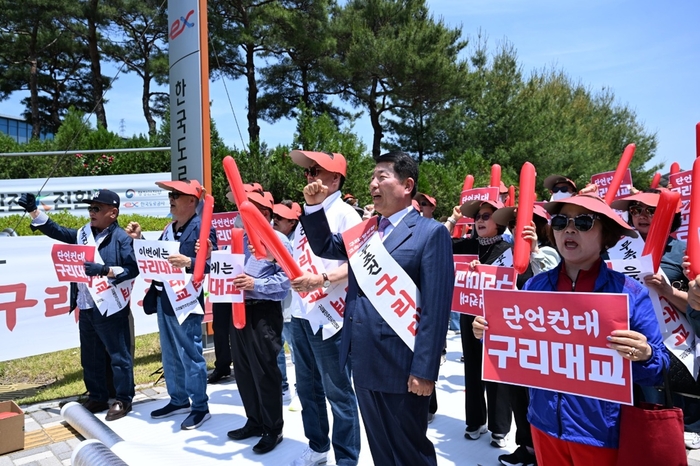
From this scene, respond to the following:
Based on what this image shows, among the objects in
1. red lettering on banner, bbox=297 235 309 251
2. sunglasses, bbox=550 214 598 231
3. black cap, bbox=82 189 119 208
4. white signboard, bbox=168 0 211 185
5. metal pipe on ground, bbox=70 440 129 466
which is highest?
white signboard, bbox=168 0 211 185

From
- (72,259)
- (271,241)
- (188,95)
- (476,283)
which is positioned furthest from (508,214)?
(188,95)

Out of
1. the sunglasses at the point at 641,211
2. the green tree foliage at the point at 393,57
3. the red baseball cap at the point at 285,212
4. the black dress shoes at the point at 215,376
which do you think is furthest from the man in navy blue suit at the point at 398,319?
the green tree foliage at the point at 393,57

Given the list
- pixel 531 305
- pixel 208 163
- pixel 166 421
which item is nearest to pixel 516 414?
pixel 531 305

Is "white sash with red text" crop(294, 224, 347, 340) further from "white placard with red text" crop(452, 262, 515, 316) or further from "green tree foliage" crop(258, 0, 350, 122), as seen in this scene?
"green tree foliage" crop(258, 0, 350, 122)

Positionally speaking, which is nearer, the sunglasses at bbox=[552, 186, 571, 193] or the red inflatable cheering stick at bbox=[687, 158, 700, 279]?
the red inflatable cheering stick at bbox=[687, 158, 700, 279]

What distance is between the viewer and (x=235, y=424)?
458 centimetres

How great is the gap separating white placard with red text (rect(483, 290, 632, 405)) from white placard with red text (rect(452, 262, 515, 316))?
1455mm

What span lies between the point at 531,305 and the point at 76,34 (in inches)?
927

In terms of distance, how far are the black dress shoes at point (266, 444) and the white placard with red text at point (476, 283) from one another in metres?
1.69

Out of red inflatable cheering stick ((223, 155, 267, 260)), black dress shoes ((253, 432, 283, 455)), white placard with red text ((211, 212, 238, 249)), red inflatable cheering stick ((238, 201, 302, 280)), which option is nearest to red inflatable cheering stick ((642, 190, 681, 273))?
red inflatable cheering stick ((238, 201, 302, 280))

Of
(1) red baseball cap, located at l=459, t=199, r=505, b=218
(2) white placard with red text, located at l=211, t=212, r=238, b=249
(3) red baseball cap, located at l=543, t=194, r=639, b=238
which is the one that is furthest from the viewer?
(2) white placard with red text, located at l=211, t=212, r=238, b=249

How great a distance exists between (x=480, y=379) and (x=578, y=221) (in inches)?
92.4

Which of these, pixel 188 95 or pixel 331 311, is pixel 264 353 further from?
pixel 188 95

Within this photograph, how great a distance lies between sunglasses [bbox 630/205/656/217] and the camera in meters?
3.62
